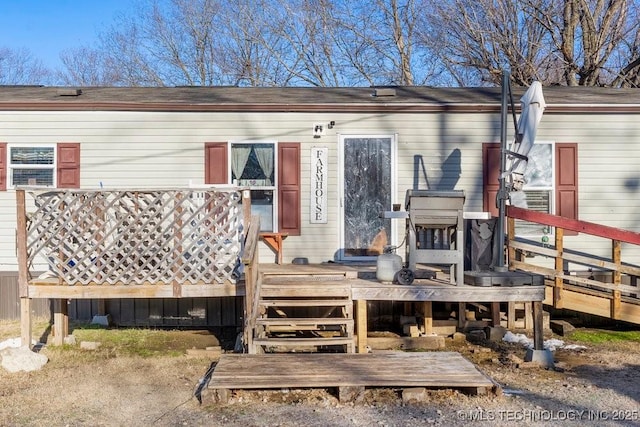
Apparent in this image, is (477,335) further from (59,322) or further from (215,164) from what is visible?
(59,322)

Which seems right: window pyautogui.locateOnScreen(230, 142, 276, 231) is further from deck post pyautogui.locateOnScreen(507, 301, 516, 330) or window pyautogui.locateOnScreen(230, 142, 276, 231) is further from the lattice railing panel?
deck post pyautogui.locateOnScreen(507, 301, 516, 330)

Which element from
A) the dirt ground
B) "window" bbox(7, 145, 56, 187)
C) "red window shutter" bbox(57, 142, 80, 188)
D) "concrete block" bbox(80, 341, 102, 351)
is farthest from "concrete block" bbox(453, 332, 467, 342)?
"window" bbox(7, 145, 56, 187)

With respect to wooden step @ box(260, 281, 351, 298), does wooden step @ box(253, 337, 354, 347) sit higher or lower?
lower

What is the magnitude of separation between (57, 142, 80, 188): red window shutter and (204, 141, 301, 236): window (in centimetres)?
167

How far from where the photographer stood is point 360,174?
312 inches

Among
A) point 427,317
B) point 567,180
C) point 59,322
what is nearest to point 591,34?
point 567,180

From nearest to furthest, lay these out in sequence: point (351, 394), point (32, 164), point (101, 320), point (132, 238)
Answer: point (351, 394), point (132, 238), point (101, 320), point (32, 164)

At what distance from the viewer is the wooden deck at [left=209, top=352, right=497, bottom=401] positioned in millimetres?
4449

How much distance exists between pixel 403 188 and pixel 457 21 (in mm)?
11826

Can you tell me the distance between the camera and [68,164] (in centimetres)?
769

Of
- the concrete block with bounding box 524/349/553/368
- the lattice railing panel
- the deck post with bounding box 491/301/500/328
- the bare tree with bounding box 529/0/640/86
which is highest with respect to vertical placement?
the bare tree with bounding box 529/0/640/86

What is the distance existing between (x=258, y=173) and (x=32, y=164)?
2.93m

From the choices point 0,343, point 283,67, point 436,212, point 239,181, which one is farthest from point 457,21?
point 0,343

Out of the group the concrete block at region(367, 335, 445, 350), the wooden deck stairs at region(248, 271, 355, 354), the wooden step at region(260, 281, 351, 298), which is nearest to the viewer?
the wooden deck stairs at region(248, 271, 355, 354)
